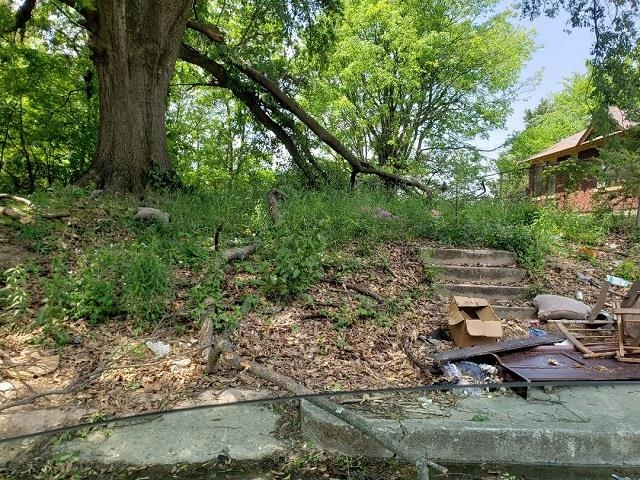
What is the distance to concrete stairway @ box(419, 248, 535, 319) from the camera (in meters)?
5.59

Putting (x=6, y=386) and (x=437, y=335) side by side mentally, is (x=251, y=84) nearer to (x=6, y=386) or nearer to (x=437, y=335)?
(x=437, y=335)

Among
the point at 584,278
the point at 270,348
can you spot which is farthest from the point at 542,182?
the point at 270,348

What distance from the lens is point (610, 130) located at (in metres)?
7.31

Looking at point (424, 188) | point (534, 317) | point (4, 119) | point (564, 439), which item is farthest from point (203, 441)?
point (4, 119)

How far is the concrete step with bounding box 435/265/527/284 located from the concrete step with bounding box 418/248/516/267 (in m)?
0.23

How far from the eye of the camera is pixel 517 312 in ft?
17.6

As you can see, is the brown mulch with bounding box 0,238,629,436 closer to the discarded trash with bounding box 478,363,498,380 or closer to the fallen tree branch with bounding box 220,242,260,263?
the fallen tree branch with bounding box 220,242,260,263

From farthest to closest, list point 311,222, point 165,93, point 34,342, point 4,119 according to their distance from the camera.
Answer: point 4,119
point 165,93
point 311,222
point 34,342

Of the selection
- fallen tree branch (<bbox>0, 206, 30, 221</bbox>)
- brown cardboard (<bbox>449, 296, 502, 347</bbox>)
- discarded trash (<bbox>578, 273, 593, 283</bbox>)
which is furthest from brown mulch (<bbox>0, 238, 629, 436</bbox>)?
fallen tree branch (<bbox>0, 206, 30, 221</bbox>)

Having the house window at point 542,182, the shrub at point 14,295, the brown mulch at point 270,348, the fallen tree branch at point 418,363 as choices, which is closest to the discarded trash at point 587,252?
the brown mulch at point 270,348

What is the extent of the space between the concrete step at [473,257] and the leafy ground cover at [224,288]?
0.22m

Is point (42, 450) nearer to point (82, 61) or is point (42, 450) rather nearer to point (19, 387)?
point (19, 387)

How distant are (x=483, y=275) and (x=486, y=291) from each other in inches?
17.3

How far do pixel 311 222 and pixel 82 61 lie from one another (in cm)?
877
